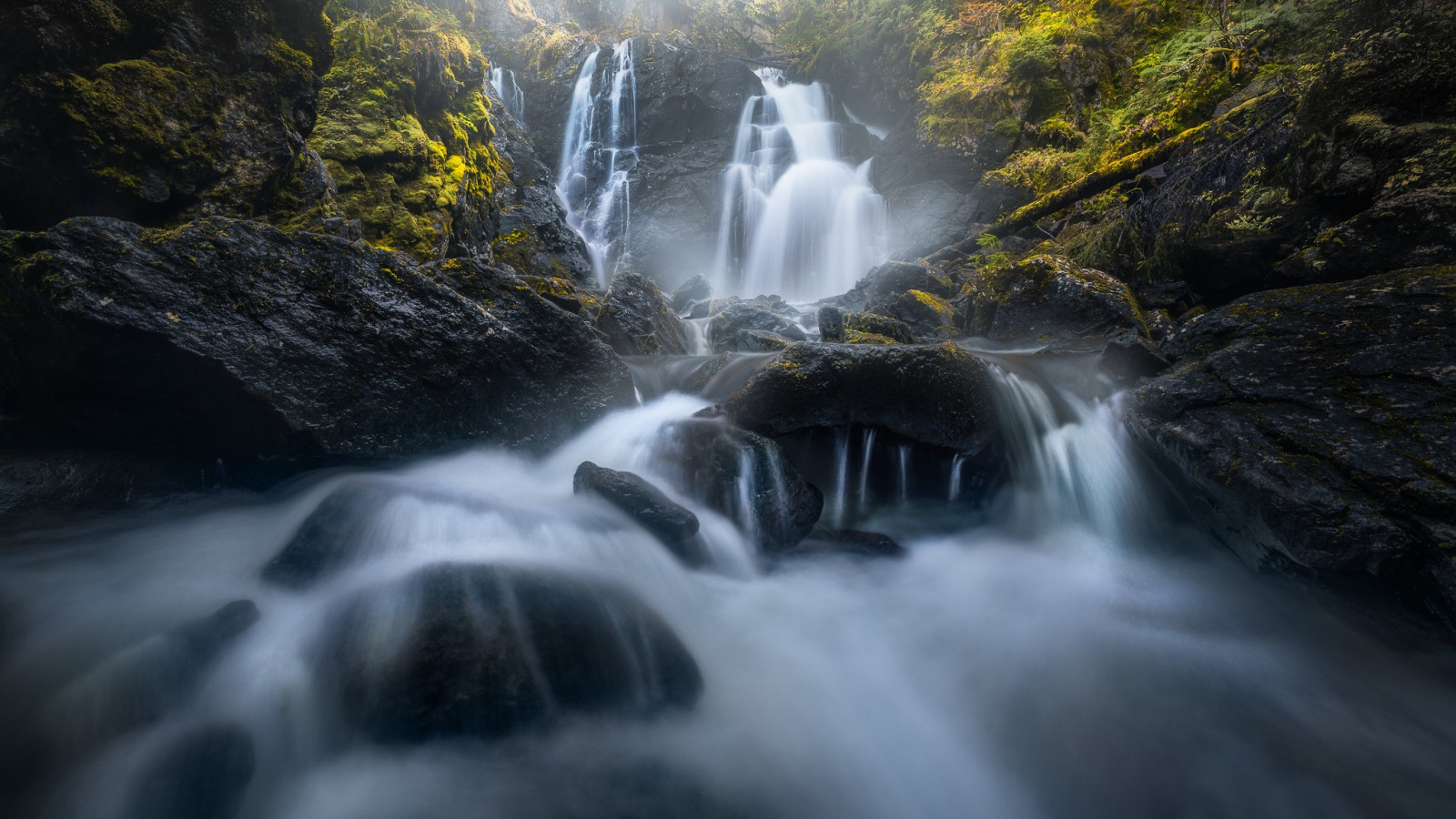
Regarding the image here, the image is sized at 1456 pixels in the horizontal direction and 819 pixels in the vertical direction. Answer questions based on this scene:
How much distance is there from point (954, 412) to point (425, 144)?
992 cm

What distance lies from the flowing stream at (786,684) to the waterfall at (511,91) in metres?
23.8

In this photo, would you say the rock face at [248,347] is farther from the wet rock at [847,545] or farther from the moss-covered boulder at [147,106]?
the wet rock at [847,545]

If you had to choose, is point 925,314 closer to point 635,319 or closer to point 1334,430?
point 635,319

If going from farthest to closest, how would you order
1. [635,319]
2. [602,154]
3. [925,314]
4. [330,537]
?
[602,154], [925,314], [635,319], [330,537]

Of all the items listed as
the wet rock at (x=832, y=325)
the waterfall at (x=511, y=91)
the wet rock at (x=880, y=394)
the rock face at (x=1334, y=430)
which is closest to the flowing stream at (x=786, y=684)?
the rock face at (x=1334, y=430)

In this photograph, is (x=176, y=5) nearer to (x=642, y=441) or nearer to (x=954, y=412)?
(x=642, y=441)

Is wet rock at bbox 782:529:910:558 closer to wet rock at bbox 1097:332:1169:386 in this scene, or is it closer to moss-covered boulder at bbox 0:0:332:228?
wet rock at bbox 1097:332:1169:386

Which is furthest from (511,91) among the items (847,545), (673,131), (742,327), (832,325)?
(847,545)

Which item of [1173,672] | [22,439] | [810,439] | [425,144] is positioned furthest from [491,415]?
[425,144]

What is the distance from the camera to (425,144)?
9.04 meters

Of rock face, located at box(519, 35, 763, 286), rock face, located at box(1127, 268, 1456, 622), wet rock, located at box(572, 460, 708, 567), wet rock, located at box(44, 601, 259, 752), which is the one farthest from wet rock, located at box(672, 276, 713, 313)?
wet rock, located at box(44, 601, 259, 752)

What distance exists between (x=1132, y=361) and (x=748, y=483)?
430cm

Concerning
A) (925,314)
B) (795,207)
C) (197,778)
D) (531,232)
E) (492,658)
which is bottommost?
(197,778)

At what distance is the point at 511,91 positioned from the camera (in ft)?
73.9
